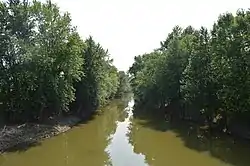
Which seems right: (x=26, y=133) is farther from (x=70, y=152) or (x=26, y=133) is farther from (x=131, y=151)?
(x=131, y=151)

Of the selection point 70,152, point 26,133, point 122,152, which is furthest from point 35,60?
point 122,152

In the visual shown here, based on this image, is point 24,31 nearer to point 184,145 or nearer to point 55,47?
point 55,47

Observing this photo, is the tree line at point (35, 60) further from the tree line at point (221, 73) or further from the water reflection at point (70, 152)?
the tree line at point (221, 73)

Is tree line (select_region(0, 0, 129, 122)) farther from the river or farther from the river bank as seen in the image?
the river

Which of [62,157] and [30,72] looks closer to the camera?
[62,157]

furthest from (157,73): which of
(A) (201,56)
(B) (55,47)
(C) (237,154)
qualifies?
(C) (237,154)

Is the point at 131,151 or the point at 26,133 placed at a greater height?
the point at 26,133

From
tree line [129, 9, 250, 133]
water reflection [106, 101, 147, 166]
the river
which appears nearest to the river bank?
the river
